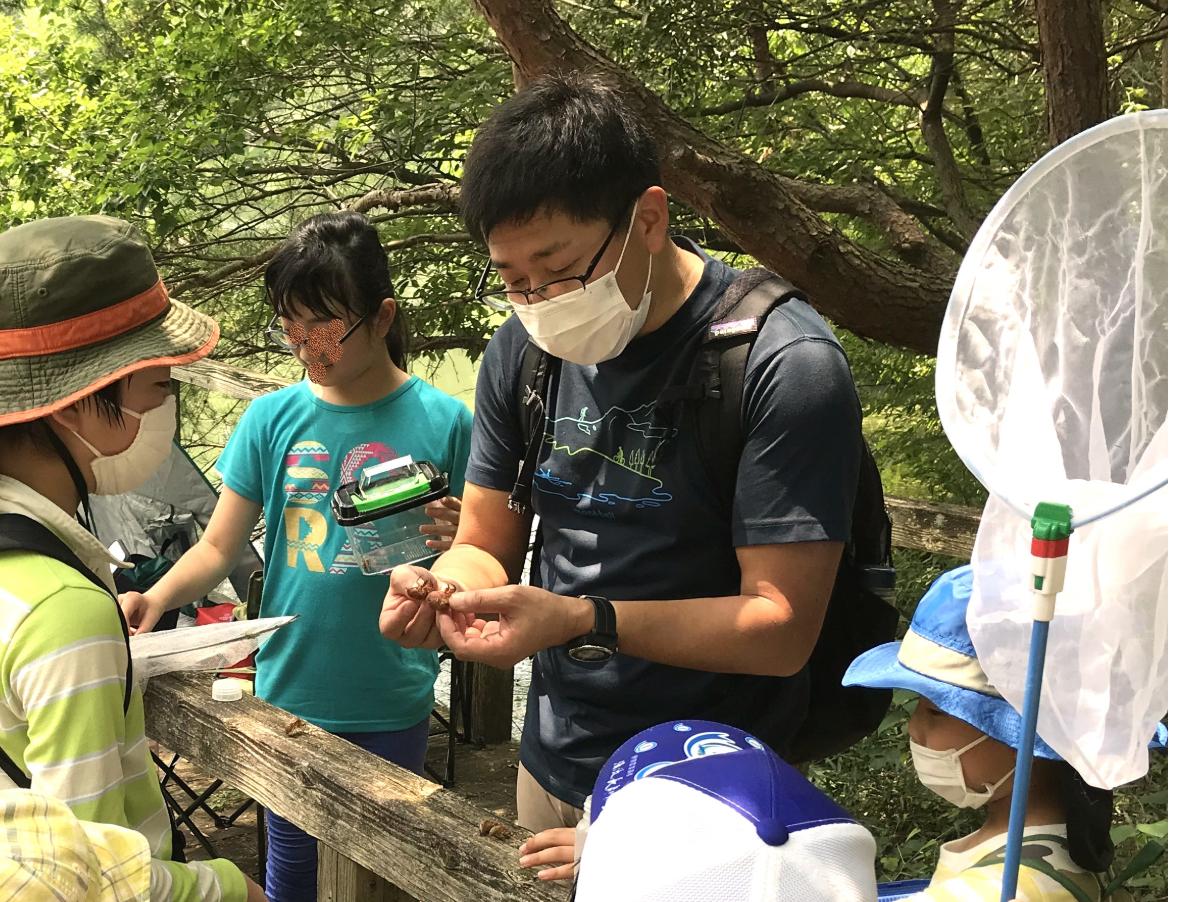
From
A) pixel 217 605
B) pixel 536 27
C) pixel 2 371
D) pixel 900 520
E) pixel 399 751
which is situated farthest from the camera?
pixel 217 605

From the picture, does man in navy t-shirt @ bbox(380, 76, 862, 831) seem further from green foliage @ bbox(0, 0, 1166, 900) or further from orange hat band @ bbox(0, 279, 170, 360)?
green foliage @ bbox(0, 0, 1166, 900)

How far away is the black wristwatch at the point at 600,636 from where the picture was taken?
1.69 metres

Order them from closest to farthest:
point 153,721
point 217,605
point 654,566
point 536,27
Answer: point 654,566, point 153,721, point 536,27, point 217,605

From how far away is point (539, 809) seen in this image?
2.03 meters

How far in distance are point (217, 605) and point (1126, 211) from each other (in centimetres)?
379

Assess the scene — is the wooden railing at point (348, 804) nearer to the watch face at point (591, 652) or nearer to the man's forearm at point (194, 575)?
the watch face at point (591, 652)

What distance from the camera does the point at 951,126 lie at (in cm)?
623

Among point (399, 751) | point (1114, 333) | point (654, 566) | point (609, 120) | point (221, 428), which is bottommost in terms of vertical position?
point (221, 428)

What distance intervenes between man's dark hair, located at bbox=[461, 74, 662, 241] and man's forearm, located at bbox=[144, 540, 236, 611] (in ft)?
3.90

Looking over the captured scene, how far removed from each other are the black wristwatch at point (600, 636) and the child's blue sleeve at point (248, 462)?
1287 millimetres

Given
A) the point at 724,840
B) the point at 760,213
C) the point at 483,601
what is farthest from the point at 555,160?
the point at 760,213

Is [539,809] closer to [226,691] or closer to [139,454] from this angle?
[226,691]

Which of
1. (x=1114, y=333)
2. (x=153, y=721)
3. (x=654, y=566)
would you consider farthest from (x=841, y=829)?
(x=153, y=721)
